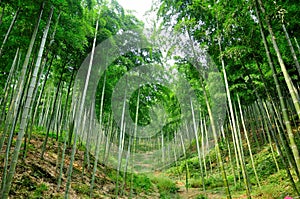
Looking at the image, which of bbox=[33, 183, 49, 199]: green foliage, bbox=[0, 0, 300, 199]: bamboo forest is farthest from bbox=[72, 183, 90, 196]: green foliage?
bbox=[33, 183, 49, 199]: green foliage

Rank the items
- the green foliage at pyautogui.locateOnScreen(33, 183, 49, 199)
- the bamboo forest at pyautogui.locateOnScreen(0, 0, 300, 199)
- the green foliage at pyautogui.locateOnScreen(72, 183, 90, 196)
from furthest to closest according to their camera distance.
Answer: the green foliage at pyautogui.locateOnScreen(72, 183, 90, 196) < the green foliage at pyautogui.locateOnScreen(33, 183, 49, 199) < the bamboo forest at pyautogui.locateOnScreen(0, 0, 300, 199)

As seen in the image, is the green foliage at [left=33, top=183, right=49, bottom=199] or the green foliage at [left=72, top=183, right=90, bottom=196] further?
the green foliage at [left=72, top=183, right=90, bottom=196]

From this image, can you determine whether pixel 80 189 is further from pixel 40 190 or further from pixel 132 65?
pixel 132 65

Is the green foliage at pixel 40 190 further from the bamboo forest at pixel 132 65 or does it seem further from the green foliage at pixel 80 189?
the green foliage at pixel 80 189

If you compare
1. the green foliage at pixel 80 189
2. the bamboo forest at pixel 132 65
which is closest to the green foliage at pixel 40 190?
the bamboo forest at pixel 132 65

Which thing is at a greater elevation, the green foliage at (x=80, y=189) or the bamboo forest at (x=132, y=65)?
the bamboo forest at (x=132, y=65)

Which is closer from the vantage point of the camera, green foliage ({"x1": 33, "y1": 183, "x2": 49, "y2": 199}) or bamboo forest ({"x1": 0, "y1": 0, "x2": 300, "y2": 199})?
bamboo forest ({"x1": 0, "y1": 0, "x2": 300, "y2": 199})

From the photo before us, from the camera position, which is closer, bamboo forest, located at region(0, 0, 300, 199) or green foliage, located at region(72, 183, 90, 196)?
bamboo forest, located at region(0, 0, 300, 199)

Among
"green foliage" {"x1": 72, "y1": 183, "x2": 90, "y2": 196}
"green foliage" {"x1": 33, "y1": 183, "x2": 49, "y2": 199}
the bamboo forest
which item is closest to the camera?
the bamboo forest

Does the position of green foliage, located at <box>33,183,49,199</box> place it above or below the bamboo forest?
below

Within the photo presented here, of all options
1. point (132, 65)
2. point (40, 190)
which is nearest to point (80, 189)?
A: point (40, 190)

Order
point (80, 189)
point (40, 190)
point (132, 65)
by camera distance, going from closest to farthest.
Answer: point (40, 190) < point (80, 189) < point (132, 65)

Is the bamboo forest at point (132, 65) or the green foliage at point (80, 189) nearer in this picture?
the bamboo forest at point (132, 65)

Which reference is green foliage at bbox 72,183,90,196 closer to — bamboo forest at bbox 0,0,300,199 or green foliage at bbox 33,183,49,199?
bamboo forest at bbox 0,0,300,199
